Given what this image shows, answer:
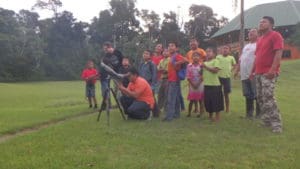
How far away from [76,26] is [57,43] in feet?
16.7

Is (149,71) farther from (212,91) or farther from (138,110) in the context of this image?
(212,91)

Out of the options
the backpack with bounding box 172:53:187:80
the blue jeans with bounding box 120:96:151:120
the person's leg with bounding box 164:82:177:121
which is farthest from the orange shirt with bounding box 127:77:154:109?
the backpack with bounding box 172:53:187:80

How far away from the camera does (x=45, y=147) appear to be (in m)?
7.56

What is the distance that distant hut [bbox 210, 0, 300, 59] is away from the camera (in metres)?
48.3

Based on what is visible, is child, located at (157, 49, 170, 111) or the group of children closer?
the group of children

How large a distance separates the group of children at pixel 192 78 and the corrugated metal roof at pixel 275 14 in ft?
125

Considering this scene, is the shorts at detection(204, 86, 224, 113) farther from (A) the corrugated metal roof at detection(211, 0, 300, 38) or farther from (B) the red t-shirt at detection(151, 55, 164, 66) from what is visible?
(A) the corrugated metal roof at detection(211, 0, 300, 38)

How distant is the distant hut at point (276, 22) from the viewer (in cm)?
4828

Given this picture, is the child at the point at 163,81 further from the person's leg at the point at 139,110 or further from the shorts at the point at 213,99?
the shorts at the point at 213,99

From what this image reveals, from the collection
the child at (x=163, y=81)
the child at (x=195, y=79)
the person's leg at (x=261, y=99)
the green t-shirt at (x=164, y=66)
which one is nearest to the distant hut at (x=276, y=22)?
the child at (x=163, y=81)

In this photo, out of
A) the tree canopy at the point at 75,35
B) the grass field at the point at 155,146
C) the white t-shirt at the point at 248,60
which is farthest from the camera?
the tree canopy at the point at 75,35

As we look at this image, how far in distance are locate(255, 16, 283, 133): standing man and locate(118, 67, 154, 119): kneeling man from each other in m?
2.80

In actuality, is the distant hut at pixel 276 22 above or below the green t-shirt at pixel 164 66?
above

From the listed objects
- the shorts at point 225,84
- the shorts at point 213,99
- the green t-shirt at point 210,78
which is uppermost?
the green t-shirt at point 210,78
